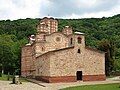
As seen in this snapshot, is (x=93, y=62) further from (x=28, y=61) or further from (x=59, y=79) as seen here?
(x=28, y=61)

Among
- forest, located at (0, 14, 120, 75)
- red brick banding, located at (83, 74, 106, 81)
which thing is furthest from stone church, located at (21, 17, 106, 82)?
forest, located at (0, 14, 120, 75)

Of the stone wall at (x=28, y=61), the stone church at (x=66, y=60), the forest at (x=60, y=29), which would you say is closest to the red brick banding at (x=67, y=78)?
the stone church at (x=66, y=60)

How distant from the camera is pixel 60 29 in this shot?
99.9m

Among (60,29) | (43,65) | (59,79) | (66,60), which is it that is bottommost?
(59,79)

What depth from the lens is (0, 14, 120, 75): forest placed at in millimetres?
61406

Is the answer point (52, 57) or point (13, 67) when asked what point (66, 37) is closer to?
point (52, 57)

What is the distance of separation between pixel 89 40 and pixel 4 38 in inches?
1525

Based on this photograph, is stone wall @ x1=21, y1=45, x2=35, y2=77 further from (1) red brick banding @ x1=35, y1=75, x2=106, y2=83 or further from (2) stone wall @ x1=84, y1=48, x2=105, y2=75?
(2) stone wall @ x1=84, y1=48, x2=105, y2=75

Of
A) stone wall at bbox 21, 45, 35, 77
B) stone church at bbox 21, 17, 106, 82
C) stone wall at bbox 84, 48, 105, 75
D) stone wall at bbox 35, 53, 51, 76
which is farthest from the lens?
stone wall at bbox 21, 45, 35, 77

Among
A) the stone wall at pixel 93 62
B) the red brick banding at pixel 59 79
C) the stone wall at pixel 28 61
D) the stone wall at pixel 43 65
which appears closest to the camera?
the red brick banding at pixel 59 79

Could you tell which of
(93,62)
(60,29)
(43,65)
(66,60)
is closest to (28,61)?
(43,65)

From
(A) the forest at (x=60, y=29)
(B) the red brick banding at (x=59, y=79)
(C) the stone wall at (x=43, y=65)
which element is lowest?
(B) the red brick banding at (x=59, y=79)

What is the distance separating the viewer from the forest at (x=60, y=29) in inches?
2418

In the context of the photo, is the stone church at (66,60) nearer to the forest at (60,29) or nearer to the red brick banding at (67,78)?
the red brick banding at (67,78)
